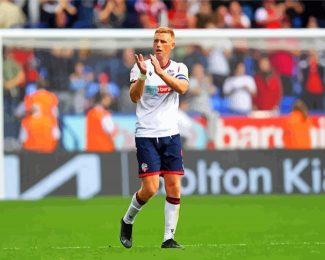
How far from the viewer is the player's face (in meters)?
10.6

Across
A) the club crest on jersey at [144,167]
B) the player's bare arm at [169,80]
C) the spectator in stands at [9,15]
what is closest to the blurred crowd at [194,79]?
the spectator in stands at [9,15]

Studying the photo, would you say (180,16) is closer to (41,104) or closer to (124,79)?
(124,79)

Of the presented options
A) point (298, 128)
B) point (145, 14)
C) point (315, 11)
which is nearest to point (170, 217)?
point (298, 128)

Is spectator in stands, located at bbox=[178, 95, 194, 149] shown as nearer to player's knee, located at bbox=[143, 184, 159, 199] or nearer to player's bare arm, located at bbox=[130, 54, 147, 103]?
player's knee, located at bbox=[143, 184, 159, 199]

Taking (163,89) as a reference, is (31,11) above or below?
above

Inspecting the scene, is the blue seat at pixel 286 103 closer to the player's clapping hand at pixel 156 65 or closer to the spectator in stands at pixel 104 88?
the spectator in stands at pixel 104 88

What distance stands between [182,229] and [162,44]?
3666 mm

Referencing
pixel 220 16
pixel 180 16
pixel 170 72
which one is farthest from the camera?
pixel 220 16

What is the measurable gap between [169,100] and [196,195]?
8896mm

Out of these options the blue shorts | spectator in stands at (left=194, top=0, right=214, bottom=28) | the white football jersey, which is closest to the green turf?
the blue shorts

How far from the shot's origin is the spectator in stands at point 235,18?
2291cm

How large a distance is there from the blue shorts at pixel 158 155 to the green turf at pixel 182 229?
740 millimetres

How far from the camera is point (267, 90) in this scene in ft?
68.5

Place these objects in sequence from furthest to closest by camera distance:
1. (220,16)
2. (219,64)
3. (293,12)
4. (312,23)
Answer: (293,12) → (312,23) → (220,16) → (219,64)
